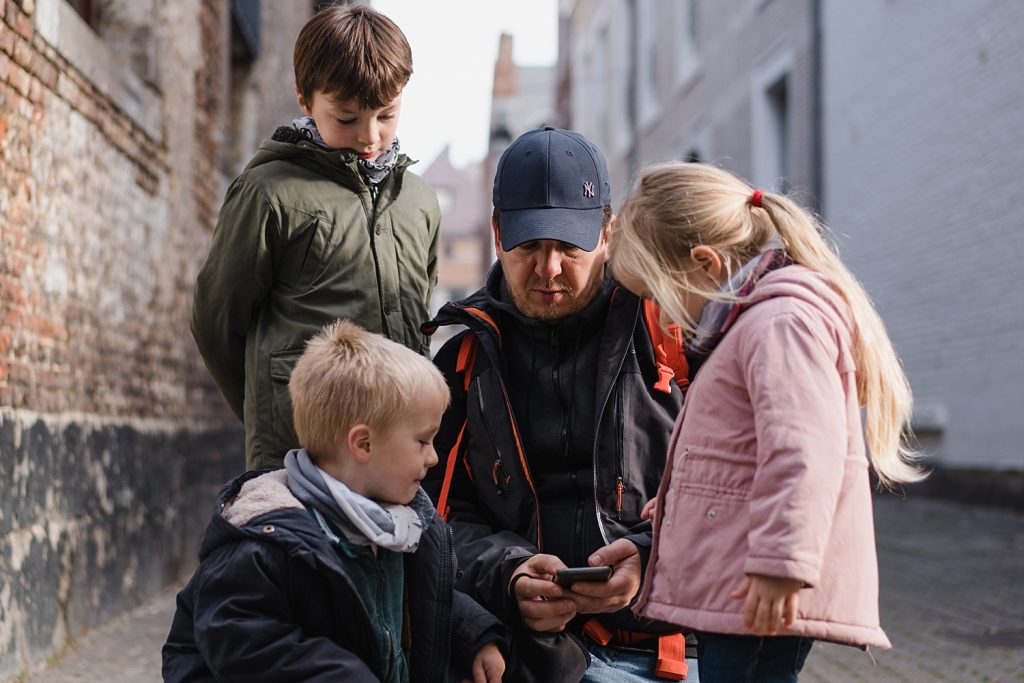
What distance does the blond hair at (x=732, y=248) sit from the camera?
2.39m

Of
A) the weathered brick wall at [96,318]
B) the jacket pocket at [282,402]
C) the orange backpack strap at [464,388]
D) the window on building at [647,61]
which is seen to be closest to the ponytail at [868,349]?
the orange backpack strap at [464,388]

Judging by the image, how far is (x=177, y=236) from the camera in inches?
282

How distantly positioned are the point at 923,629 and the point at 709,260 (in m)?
3.45

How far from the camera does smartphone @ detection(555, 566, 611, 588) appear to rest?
2.38 meters

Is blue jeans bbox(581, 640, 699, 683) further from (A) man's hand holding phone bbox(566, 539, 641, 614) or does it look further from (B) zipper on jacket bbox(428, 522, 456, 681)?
(B) zipper on jacket bbox(428, 522, 456, 681)

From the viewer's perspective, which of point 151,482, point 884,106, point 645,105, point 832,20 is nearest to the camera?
point 151,482

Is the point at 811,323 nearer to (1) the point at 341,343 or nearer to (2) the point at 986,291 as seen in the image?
(1) the point at 341,343

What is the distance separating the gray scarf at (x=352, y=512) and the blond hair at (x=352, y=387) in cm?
7

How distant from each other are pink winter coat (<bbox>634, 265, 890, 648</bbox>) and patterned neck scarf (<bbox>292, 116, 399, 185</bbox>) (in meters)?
1.23

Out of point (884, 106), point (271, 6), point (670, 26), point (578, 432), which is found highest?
point (670, 26)

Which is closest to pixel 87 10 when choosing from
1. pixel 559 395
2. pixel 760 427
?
pixel 559 395

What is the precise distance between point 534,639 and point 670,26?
17758 millimetres

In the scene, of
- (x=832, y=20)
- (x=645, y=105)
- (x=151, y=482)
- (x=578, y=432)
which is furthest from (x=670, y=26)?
(x=578, y=432)

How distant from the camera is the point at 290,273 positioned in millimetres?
3215
